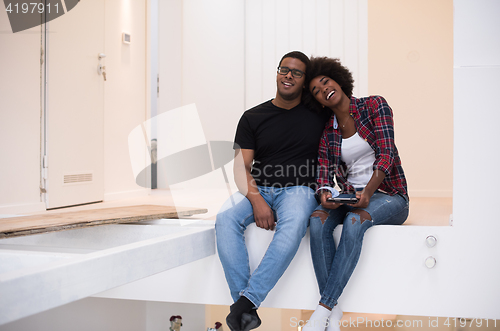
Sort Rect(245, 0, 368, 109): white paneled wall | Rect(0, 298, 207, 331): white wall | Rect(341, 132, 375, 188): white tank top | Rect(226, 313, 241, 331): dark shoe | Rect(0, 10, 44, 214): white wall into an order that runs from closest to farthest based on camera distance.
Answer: Rect(226, 313, 241, 331): dark shoe
Rect(341, 132, 375, 188): white tank top
Rect(0, 298, 207, 331): white wall
Rect(0, 10, 44, 214): white wall
Rect(245, 0, 368, 109): white paneled wall

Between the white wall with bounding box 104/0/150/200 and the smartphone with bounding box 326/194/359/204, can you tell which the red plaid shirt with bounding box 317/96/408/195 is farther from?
the white wall with bounding box 104/0/150/200

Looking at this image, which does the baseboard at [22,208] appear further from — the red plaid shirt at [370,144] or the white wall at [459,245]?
the red plaid shirt at [370,144]

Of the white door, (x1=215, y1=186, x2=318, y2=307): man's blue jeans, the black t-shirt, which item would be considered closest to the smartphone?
(x1=215, y1=186, x2=318, y2=307): man's blue jeans

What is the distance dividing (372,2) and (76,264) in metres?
3.94

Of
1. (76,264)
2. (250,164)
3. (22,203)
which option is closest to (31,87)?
(22,203)

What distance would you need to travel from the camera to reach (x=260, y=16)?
13.6 ft

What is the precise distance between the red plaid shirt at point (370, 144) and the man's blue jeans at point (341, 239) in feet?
0.32

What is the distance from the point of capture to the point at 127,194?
3.76 meters

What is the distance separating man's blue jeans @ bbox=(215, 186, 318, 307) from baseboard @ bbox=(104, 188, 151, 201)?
1.99 m

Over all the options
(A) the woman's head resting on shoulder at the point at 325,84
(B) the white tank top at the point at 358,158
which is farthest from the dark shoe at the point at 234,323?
(A) the woman's head resting on shoulder at the point at 325,84

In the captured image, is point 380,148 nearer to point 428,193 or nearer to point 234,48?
point 428,193

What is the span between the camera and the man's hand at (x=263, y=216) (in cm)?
175

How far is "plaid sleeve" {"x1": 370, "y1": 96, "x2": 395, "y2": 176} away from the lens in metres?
1.71

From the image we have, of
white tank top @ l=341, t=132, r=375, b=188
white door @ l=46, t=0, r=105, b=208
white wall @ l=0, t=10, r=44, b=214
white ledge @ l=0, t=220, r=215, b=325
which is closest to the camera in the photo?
white ledge @ l=0, t=220, r=215, b=325
